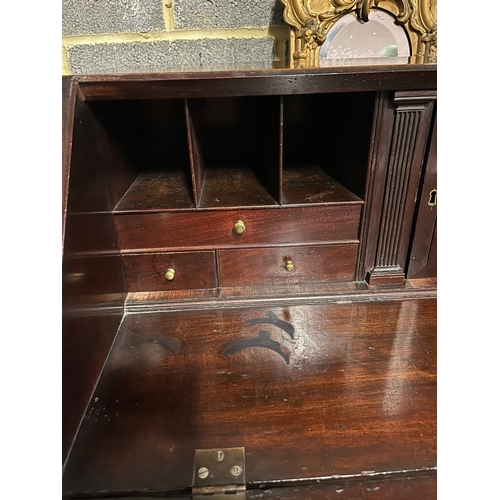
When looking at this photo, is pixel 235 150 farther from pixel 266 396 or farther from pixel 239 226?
pixel 266 396

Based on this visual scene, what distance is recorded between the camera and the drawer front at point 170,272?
925mm

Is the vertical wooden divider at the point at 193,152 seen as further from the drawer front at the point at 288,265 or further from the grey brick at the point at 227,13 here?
the grey brick at the point at 227,13

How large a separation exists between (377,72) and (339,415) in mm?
645

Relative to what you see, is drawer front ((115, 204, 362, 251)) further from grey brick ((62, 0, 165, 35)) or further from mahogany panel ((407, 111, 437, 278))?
grey brick ((62, 0, 165, 35))

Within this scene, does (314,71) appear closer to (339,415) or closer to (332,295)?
(332,295)

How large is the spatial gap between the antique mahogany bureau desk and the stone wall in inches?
6.3

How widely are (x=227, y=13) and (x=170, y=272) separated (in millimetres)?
787

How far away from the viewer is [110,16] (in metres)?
1.10

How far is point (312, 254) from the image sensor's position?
0.94 metres

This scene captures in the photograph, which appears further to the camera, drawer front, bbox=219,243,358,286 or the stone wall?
the stone wall

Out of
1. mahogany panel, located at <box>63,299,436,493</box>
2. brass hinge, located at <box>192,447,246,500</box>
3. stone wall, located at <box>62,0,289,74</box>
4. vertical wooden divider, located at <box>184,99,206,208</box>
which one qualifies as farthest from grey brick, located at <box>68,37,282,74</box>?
brass hinge, located at <box>192,447,246,500</box>

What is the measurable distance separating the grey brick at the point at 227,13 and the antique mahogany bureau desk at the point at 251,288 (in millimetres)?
230

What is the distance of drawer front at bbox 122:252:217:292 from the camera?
3.04 feet

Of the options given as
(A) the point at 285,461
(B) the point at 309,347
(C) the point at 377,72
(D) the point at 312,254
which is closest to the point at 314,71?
(C) the point at 377,72
